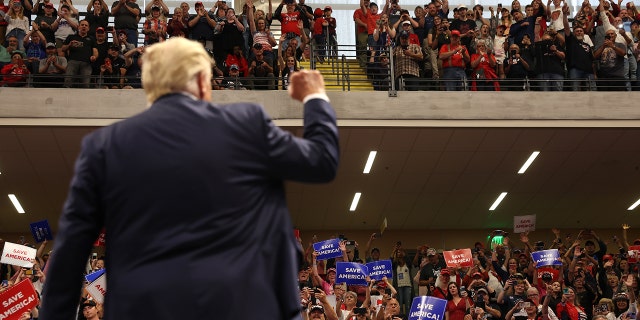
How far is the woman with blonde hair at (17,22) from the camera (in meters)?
15.6

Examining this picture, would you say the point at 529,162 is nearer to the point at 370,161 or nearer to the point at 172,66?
the point at 370,161

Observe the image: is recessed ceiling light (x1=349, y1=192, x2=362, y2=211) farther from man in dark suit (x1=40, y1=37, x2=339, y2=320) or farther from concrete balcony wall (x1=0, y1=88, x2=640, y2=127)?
man in dark suit (x1=40, y1=37, x2=339, y2=320)

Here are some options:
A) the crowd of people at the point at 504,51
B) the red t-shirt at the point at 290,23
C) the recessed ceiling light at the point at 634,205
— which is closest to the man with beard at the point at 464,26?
the crowd of people at the point at 504,51

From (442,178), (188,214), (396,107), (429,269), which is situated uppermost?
(396,107)

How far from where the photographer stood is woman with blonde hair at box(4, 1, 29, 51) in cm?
1555

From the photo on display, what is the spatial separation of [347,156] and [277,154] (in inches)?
542

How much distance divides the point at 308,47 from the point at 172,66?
544 inches

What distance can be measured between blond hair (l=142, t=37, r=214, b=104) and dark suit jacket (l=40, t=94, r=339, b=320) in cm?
3

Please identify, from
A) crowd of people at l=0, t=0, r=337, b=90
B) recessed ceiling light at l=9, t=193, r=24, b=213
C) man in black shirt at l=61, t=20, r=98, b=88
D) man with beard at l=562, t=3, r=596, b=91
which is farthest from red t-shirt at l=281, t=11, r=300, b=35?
recessed ceiling light at l=9, t=193, r=24, b=213

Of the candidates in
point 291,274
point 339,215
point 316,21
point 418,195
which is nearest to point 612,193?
point 418,195

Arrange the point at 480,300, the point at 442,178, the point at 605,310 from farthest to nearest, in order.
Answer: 1. the point at 442,178
2. the point at 480,300
3. the point at 605,310

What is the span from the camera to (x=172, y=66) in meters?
2.22

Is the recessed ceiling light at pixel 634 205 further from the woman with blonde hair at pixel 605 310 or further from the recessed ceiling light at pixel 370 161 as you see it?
the woman with blonde hair at pixel 605 310

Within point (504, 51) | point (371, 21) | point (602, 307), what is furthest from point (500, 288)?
point (371, 21)
